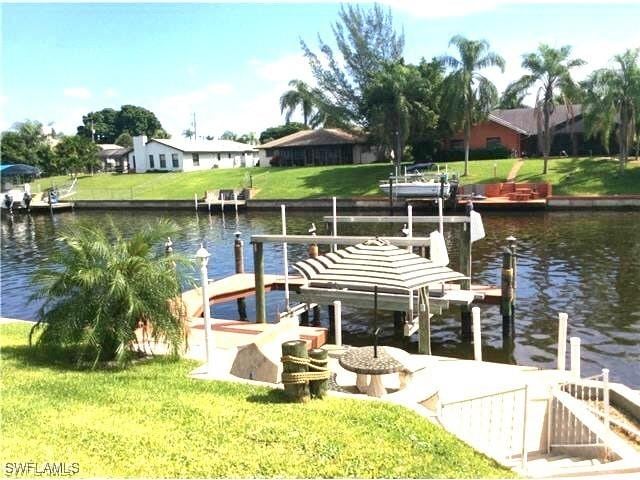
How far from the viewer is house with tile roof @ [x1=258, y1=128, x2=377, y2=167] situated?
71062 mm

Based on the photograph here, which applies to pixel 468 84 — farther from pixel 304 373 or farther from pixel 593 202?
pixel 304 373

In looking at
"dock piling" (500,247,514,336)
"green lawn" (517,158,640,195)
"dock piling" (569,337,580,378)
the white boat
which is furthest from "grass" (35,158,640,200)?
"dock piling" (569,337,580,378)

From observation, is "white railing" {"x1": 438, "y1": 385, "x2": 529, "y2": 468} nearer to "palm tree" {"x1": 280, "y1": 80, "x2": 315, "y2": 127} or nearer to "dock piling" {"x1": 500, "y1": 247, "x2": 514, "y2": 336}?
"dock piling" {"x1": 500, "y1": 247, "x2": 514, "y2": 336}

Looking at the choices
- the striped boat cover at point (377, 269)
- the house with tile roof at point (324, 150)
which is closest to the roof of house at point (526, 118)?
the house with tile roof at point (324, 150)

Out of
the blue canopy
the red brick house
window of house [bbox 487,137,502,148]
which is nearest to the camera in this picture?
the red brick house

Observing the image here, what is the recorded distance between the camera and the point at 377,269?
11250mm

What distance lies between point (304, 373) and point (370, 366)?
1.33 meters

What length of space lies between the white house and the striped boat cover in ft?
227

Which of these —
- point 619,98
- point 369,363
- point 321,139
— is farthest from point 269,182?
point 369,363

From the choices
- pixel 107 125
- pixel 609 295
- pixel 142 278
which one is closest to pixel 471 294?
pixel 609 295

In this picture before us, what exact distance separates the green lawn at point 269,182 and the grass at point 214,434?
43943 millimetres

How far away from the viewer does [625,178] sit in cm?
4653

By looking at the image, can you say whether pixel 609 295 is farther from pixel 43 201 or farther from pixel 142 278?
pixel 43 201

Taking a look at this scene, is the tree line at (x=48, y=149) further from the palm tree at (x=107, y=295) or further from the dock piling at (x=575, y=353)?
the dock piling at (x=575, y=353)
